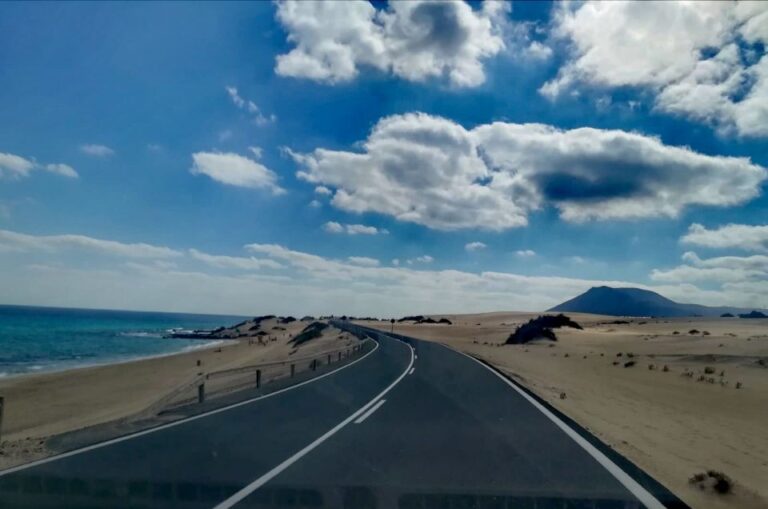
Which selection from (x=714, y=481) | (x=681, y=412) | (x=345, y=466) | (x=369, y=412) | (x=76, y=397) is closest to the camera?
(x=714, y=481)

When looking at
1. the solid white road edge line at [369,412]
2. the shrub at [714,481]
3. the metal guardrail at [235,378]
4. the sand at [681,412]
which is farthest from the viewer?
the metal guardrail at [235,378]

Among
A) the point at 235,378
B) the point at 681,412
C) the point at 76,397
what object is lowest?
the point at 76,397

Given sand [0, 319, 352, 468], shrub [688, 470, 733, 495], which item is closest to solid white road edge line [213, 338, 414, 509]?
sand [0, 319, 352, 468]

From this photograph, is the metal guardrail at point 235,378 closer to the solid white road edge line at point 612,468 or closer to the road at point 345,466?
the road at point 345,466

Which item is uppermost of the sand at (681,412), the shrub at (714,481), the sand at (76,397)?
the shrub at (714,481)

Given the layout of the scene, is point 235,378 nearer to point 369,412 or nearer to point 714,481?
point 369,412

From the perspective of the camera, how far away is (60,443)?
12.4 meters

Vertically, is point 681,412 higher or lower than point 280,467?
lower

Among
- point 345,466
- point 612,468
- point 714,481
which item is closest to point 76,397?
point 345,466

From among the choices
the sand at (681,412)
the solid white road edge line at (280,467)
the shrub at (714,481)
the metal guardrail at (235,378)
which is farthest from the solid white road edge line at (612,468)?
the metal guardrail at (235,378)

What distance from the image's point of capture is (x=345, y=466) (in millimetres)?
9750

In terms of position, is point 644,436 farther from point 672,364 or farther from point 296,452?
point 672,364

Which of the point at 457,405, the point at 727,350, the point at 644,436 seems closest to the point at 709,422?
the point at 644,436

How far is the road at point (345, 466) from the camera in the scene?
310 inches
